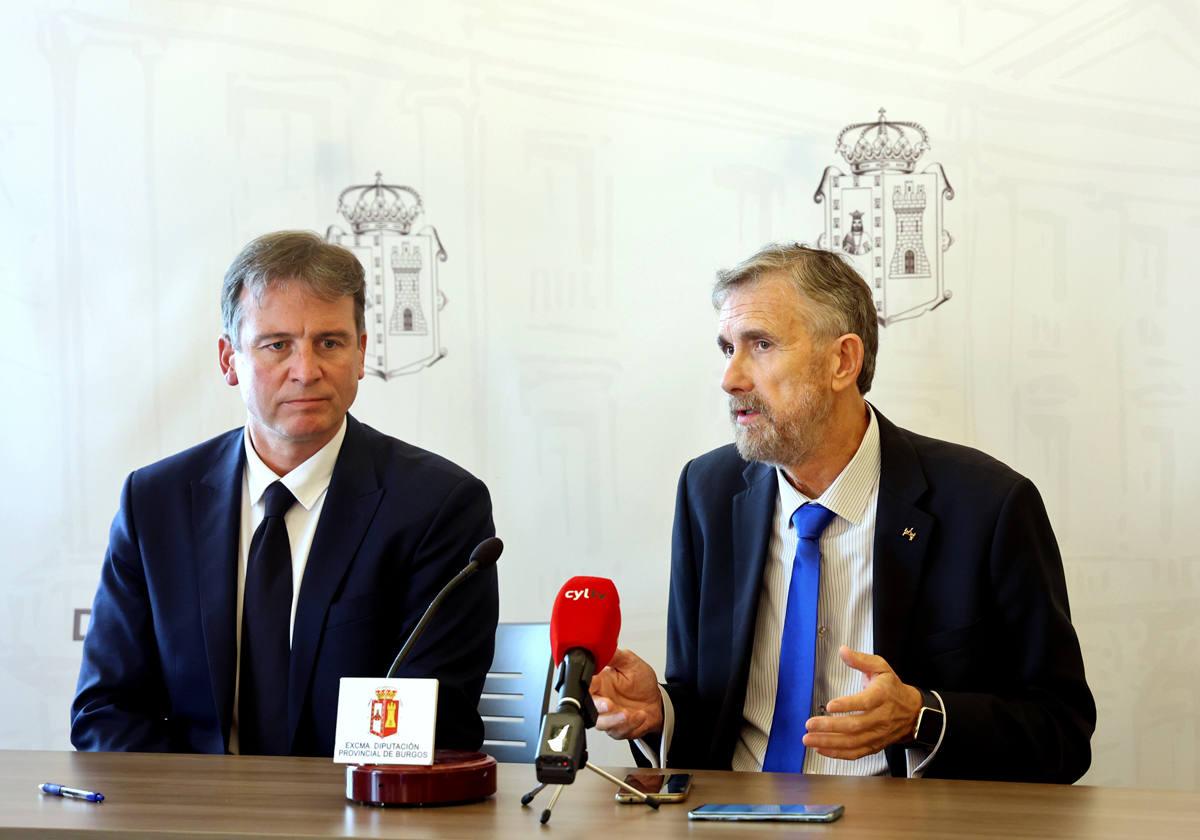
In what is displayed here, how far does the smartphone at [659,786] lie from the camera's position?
191cm

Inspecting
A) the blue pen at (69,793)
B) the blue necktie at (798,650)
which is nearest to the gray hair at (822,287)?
the blue necktie at (798,650)

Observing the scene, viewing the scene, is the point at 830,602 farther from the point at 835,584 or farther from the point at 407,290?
the point at 407,290

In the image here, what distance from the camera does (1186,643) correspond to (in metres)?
3.25

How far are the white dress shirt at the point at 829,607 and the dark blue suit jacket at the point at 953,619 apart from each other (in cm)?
5

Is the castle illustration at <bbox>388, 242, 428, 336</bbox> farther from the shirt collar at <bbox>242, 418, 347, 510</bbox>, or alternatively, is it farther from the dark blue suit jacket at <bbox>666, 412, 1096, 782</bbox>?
the dark blue suit jacket at <bbox>666, 412, 1096, 782</bbox>

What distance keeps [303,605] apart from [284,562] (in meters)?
0.12

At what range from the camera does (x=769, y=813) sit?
1755 mm

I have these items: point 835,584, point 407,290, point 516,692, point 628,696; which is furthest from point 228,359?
point 835,584

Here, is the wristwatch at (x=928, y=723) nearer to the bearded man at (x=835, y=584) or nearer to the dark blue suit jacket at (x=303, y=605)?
the bearded man at (x=835, y=584)

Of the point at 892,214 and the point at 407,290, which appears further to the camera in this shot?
the point at 407,290

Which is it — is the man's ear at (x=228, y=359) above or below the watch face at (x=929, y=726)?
above

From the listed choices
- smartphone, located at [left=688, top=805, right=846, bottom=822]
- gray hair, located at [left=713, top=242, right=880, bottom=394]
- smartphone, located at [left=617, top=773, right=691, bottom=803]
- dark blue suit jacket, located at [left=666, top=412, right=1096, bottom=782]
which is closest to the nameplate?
smartphone, located at [left=617, top=773, right=691, bottom=803]

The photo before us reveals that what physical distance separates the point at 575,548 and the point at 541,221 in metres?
0.89

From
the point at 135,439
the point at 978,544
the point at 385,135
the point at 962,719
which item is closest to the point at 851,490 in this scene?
the point at 978,544
